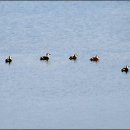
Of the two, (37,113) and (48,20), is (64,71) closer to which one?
(37,113)

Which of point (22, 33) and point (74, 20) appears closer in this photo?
point (22, 33)

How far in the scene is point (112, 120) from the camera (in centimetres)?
4031

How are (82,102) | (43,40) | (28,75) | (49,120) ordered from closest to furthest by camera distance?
(49,120) → (82,102) → (28,75) → (43,40)

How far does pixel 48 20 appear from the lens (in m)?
74.9

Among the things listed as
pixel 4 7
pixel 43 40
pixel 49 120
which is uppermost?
pixel 4 7

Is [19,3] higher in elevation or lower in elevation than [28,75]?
higher

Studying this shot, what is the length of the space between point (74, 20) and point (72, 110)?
34121mm

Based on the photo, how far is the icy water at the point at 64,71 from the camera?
135ft

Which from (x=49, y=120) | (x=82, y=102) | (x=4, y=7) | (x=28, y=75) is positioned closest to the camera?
(x=49, y=120)

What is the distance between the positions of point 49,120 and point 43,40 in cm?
2300

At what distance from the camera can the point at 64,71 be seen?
5034 cm

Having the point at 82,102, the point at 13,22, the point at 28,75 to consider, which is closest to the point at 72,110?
the point at 82,102

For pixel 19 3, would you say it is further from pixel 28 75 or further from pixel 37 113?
pixel 37 113

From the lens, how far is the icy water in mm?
41000
